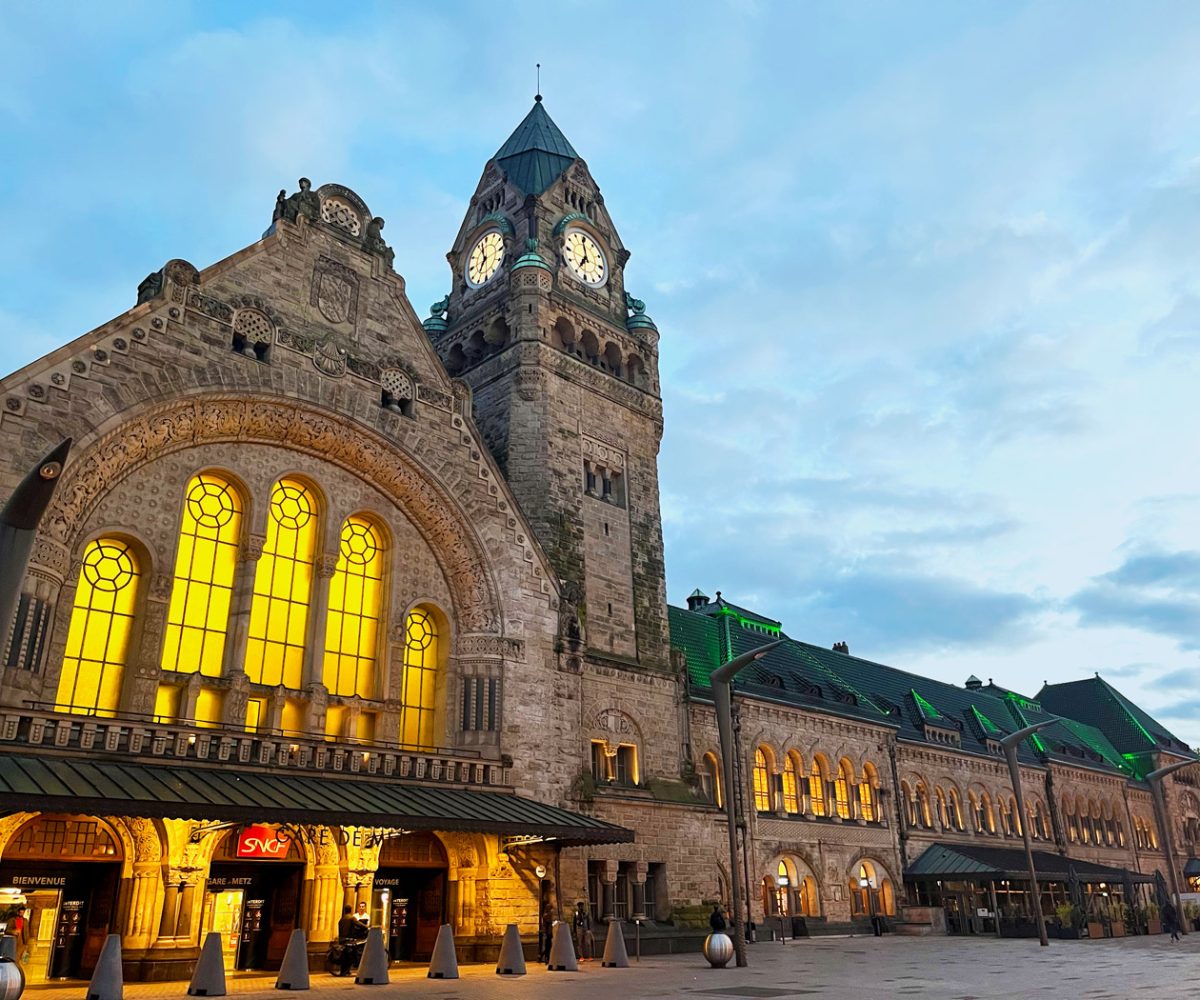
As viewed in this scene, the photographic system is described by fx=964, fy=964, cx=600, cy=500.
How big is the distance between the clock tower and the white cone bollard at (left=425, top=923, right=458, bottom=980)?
11615 mm

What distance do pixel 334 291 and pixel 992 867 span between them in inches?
1620

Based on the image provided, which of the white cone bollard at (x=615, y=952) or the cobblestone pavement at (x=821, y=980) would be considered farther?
the white cone bollard at (x=615, y=952)

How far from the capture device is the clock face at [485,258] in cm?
4178

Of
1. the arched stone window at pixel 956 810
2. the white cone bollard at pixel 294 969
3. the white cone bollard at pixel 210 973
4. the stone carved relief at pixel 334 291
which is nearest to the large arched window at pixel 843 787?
the arched stone window at pixel 956 810

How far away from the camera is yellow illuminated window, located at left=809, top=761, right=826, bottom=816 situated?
45.8m

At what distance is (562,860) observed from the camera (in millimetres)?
29969

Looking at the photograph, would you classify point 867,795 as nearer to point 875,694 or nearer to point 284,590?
point 875,694

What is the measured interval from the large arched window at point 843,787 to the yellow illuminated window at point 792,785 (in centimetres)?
296

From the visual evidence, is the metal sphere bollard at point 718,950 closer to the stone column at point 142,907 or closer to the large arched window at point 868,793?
the stone column at point 142,907

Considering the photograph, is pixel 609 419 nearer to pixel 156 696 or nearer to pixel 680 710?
pixel 680 710

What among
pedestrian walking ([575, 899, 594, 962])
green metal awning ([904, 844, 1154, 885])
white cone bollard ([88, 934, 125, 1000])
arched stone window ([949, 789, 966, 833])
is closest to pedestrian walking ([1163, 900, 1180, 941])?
green metal awning ([904, 844, 1154, 885])

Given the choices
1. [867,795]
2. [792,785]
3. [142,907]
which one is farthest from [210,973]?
[867,795]

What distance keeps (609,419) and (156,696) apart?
20.7m

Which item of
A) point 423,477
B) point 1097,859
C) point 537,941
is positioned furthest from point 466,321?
point 1097,859
